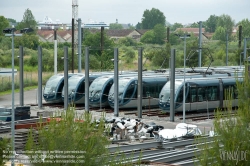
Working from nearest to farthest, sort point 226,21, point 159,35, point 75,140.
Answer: point 75,140 < point 159,35 < point 226,21

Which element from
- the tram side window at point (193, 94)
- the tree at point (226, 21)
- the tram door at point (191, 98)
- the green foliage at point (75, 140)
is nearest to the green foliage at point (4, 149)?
the green foliage at point (75, 140)

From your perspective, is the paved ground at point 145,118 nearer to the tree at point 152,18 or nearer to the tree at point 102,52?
the tree at point 102,52

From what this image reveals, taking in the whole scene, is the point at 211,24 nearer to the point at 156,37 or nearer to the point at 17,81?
the point at 156,37

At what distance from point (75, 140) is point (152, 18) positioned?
175m

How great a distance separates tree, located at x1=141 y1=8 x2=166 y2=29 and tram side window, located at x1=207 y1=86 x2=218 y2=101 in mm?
146352

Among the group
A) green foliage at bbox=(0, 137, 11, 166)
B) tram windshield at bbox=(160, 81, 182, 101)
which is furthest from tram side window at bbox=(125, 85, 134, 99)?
green foliage at bbox=(0, 137, 11, 166)

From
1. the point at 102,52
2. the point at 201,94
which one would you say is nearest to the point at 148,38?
the point at 102,52

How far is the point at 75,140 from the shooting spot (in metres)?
13.2

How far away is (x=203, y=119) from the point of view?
116ft

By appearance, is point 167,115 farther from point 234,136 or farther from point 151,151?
point 234,136

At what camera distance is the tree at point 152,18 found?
185 m

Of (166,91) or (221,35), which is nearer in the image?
(166,91)

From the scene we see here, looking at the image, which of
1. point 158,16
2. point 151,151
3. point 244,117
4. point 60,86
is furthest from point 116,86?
point 158,16

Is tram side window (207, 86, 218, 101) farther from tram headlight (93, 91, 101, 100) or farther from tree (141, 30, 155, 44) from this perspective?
tree (141, 30, 155, 44)
